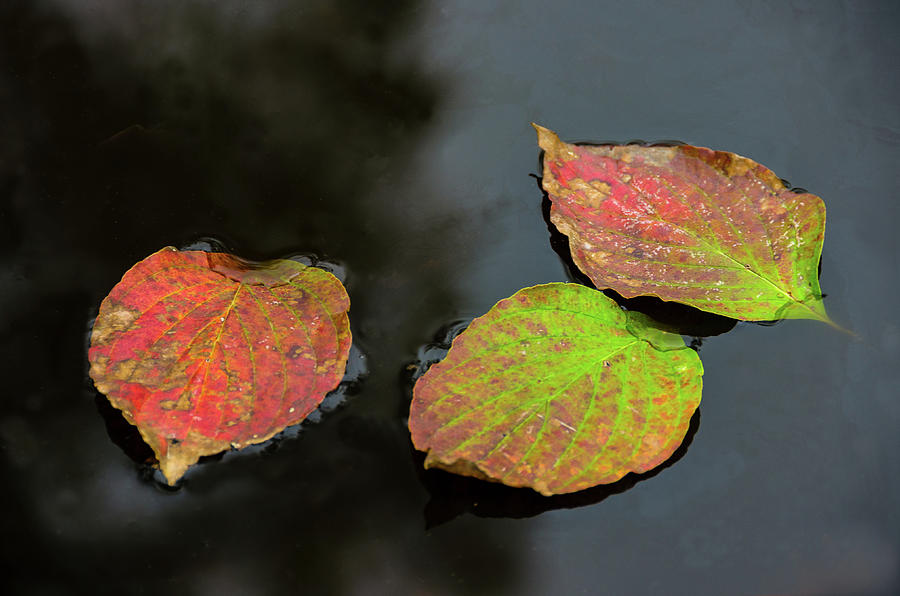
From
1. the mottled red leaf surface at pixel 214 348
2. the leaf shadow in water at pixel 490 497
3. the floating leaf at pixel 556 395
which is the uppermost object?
the floating leaf at pixel 556 395

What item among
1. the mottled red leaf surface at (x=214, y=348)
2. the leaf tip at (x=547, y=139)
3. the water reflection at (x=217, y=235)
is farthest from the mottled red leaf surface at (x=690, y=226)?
the mottled red leaf surface at (x=214, y=348)

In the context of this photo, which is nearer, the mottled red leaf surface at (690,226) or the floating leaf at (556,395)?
the floating leaf at (556,395)

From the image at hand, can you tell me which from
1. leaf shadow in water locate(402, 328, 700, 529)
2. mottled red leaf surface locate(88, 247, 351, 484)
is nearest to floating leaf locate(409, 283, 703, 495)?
leaf shadow in water locate(402, 328, 700, 529)

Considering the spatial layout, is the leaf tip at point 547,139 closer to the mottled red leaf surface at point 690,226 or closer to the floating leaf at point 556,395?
the mottled red leaf surface at point 690,226

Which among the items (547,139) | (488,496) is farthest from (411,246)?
(488,496)

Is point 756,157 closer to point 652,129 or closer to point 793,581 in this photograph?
point 652,129

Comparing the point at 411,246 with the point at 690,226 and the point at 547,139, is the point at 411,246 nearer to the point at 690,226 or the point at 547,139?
the point at 547,139
